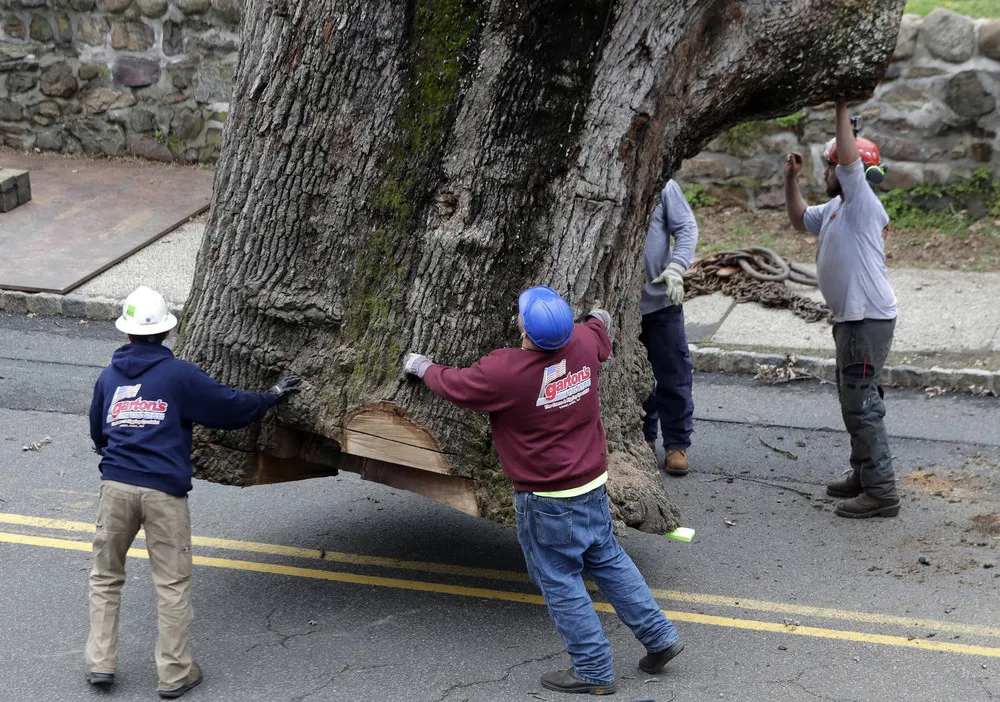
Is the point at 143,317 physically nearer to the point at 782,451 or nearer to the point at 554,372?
the point at 554,372

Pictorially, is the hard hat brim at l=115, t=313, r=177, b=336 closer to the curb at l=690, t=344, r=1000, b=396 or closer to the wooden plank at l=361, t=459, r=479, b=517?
the wooden plank at l=361, t=459, r=479, b=517

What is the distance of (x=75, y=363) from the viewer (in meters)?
9.08

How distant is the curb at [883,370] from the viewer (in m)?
8.40

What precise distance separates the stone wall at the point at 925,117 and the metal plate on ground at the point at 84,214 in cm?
555

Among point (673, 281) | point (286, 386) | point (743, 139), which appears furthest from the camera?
point (743, 139)

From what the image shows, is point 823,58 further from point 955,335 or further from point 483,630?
point 955,335

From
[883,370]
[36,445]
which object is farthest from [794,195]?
[36,445]

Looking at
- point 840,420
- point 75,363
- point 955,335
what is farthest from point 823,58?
point 75,363

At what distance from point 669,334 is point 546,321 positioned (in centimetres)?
264

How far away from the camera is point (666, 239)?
7.42 metres

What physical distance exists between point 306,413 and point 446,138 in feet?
4.68

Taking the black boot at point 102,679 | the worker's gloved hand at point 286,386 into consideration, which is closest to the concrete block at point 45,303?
the worker's gloved hand at point 286,386

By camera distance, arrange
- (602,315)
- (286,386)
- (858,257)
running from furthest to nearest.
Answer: (858,257), (286,386), (602,315)

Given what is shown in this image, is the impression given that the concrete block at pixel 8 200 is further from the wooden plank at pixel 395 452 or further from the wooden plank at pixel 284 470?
the wooden plank at pixel 395 452
